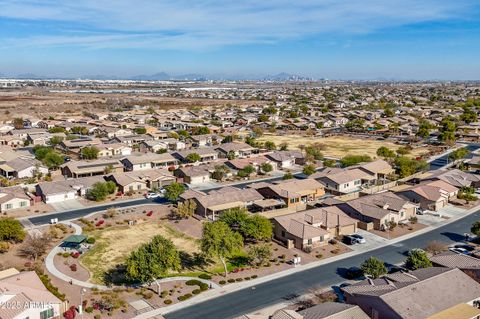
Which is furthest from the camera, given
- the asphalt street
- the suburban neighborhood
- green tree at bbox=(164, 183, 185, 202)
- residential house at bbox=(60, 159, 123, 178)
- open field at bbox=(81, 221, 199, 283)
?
residential house at bbox=(60, 159, 123, 178)

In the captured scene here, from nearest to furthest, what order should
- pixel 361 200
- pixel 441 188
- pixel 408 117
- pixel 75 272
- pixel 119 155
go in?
pixel 75 272 < pixel 361 200 < pixel 441 188 < pixel 119 155 < pixel 408 117

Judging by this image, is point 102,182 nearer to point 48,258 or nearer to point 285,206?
point 48,258

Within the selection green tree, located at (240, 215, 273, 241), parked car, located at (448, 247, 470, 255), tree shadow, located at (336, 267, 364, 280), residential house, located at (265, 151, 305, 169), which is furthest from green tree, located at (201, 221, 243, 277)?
residential house, located at (265, 151, 305, 169)

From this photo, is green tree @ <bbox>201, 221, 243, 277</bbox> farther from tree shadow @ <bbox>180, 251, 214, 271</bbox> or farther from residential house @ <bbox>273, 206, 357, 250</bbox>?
residential house @ <bbox>273, 206, 357, 250</bbox>

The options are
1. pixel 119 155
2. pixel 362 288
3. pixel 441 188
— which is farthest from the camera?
pixel 119 155

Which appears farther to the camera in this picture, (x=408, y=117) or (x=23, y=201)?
(x=408, y=117)

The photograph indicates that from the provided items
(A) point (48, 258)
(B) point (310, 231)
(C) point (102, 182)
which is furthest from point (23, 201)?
(B) point (310, 231)

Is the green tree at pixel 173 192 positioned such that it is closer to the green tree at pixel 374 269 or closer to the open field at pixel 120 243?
the open field at pixel 120 243

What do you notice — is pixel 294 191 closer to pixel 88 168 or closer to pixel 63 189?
pixel 63 189
